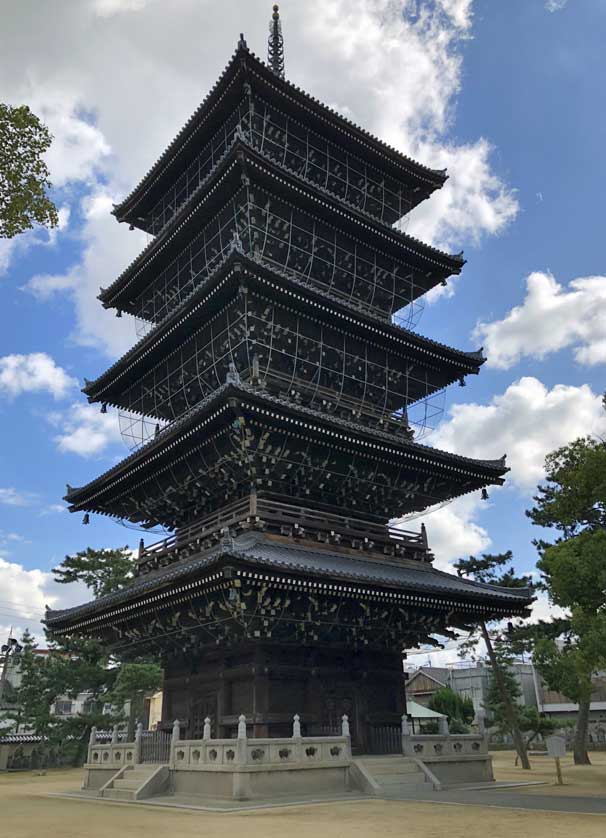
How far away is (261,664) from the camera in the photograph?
21.0 metres

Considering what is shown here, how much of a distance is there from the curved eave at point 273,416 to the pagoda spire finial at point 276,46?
21244 millimetres

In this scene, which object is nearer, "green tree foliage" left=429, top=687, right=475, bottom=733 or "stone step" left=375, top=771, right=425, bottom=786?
"stone step" left=375, top=771, right=425, bottom=786

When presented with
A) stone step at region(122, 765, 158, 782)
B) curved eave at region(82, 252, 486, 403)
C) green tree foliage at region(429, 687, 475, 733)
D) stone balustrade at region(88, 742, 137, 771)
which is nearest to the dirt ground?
stone step at region(122, 765, 158, 782)

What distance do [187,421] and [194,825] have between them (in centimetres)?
A: 1241

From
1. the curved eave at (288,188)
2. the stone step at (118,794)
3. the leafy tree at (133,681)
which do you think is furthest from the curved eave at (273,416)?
the leafy tree at (133,681)

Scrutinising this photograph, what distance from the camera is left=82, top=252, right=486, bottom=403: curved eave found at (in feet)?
78.0

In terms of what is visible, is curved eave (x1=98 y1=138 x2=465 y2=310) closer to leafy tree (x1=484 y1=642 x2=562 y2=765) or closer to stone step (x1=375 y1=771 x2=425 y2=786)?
stone step (x1=375 y1=771 x2=425 y2=786)

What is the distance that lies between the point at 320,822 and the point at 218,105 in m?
27.1

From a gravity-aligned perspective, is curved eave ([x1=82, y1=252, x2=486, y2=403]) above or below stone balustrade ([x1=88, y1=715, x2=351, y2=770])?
above

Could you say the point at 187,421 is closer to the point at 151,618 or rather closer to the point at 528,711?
the point at 151,618

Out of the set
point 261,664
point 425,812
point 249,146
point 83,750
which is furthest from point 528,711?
point 249,146

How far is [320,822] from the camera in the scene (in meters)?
13.7

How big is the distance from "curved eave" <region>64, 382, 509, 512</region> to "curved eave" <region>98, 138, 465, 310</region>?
893 centimetres

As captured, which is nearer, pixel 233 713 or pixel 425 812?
pixel 425 812
